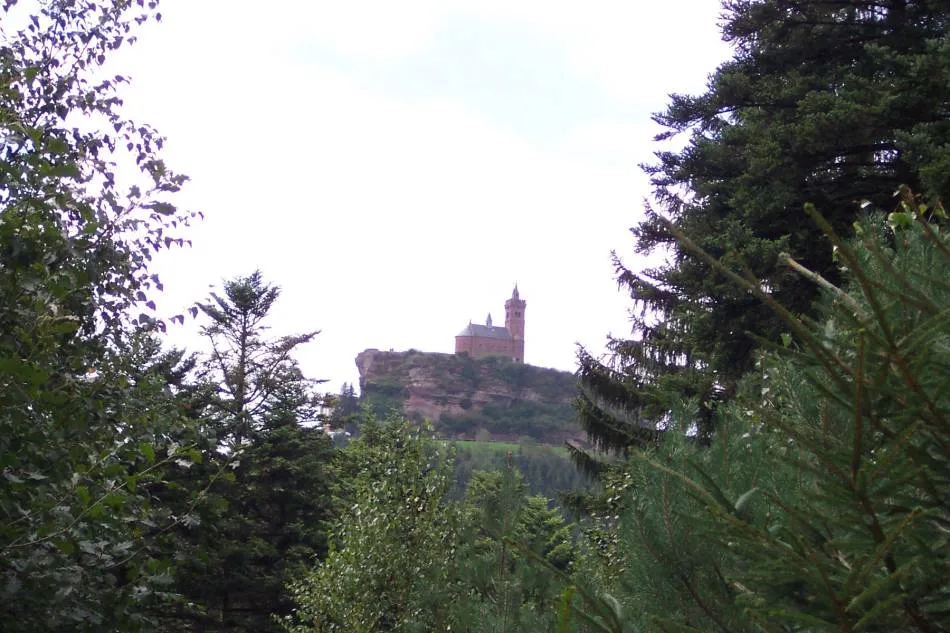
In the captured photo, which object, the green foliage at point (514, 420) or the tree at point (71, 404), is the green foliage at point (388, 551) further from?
the green foliage at point (514, 420)

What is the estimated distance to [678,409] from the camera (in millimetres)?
3000

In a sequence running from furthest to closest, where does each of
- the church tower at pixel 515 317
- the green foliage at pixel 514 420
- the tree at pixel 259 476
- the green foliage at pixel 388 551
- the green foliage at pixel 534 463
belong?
1. the church tower at pixel 515 317
2. the green foliage at pixel 514 420
3. the green foliage at pixel 534 463
4. the tree at pixel 259 476
5. the green foliage at pixel 388 551

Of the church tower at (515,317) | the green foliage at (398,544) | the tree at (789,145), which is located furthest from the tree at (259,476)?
the church tower at (515,317)

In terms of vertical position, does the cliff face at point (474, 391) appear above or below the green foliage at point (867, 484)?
above

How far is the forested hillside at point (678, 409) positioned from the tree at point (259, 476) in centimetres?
342

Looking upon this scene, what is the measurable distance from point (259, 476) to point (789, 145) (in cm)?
1710

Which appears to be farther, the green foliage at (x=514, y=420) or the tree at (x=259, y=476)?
the green foliage at (x=514, y=420)

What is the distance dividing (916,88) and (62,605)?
9303 mm

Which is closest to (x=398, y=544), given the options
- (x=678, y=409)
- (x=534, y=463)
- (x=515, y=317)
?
(x=678, y=409)

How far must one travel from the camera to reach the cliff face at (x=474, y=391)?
403 ft

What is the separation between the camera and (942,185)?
8078 millimetres

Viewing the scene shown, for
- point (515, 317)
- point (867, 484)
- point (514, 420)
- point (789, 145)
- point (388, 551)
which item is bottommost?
point (388, 551)

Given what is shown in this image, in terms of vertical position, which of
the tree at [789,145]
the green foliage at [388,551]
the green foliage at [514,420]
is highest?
the green foliage at [514,420]

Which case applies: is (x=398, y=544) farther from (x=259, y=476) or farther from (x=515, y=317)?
(x=515, y=317)
